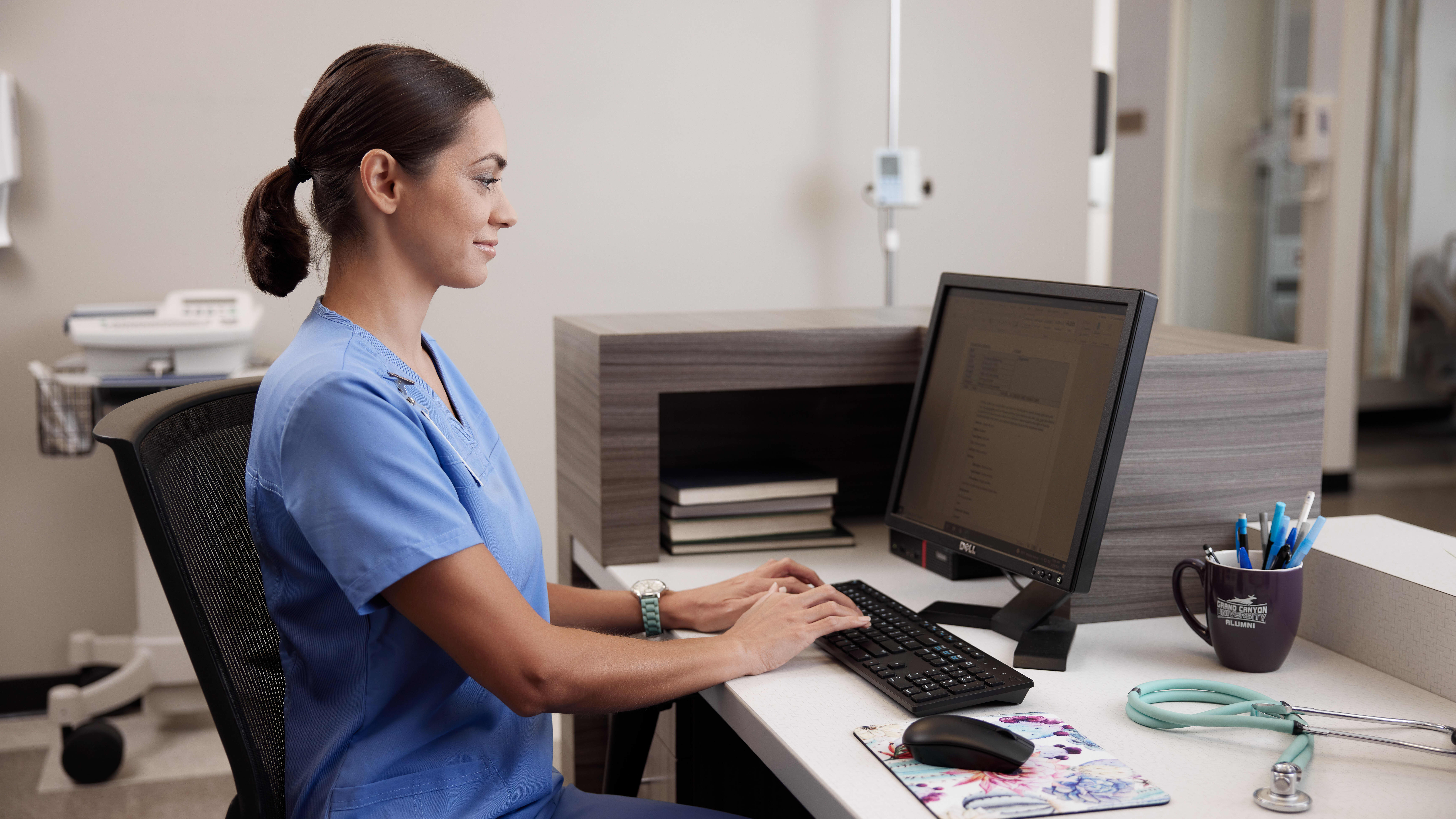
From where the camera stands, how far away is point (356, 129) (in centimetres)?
106

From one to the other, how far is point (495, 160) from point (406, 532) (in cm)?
40

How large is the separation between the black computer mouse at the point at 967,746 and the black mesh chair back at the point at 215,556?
57 centimetres

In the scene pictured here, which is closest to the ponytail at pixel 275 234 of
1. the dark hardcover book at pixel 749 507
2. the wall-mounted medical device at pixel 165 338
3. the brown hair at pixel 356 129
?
the brown hair at pixel 356 129

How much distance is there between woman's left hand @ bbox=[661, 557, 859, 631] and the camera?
4.15 feet

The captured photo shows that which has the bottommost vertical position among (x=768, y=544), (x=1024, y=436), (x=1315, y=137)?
(x=768, y=544)

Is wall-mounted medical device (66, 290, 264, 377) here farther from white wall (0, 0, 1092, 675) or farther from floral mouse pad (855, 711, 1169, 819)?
floral mouse pad (855, 711, 1169, 819)

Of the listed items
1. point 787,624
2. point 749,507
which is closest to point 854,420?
point 749,507

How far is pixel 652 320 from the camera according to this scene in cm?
167

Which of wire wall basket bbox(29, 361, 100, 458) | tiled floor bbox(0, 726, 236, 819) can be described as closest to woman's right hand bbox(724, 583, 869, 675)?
tiled floor bbox(0, 726, 236, 819)

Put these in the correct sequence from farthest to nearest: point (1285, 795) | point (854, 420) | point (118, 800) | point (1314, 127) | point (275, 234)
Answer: point (1314, 127) < point (118, 800) < point (854, 420) < point (275, 234) < point (1285, 795)

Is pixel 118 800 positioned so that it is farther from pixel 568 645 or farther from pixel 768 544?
pixel 568 645

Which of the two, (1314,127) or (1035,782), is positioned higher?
(1314,127)

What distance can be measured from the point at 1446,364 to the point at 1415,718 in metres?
5.54

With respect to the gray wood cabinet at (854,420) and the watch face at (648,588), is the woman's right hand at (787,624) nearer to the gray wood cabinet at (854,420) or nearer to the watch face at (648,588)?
the watch face at (648,588)
